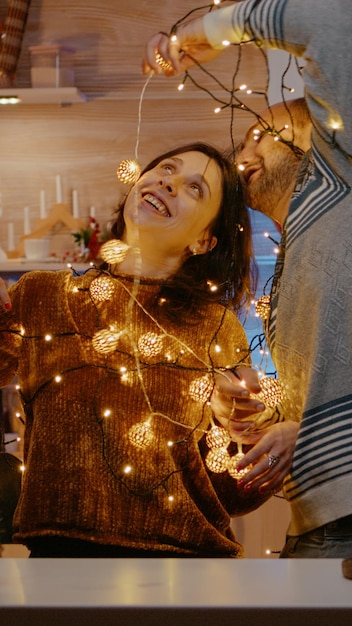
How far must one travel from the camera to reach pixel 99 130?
125 inches

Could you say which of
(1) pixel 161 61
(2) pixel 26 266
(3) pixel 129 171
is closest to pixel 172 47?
(1) pixel 161 61

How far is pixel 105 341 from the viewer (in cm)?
136

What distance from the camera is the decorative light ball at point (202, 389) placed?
51.9 inches

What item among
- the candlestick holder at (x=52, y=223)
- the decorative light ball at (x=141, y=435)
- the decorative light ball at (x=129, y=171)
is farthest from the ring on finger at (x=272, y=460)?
the candlestick holder at (x=52, y=223)

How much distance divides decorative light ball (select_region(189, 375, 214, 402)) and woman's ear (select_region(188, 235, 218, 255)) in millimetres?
351

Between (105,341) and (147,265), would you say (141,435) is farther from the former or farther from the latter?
(147,265)

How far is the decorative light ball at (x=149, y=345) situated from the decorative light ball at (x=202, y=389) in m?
0.11

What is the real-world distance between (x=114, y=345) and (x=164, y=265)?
28 cm

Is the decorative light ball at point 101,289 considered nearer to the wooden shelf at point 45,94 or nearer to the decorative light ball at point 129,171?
the decorative light ball at point 129,171

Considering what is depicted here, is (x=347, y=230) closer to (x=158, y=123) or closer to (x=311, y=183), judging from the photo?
(x=311, y=183)

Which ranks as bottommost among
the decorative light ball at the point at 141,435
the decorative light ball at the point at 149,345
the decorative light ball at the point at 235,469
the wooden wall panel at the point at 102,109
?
the decorative light ball at the point at 235,469

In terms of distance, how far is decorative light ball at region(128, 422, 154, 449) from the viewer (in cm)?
133

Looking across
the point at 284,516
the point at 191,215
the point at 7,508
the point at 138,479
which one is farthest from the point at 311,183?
the point at 284,516

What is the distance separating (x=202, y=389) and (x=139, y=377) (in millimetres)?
134
